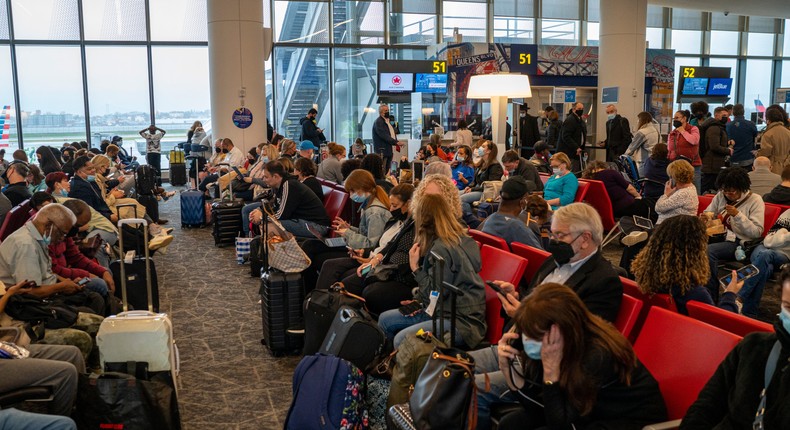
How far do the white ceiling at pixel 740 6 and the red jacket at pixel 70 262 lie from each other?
55.6 ft

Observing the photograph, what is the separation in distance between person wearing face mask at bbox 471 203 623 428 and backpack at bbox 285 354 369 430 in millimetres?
658

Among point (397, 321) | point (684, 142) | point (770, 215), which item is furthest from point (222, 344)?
point (684, 142)

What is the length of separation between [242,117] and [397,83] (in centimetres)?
430

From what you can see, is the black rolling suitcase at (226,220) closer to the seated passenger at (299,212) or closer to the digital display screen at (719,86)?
the seated passenger at (299,212)

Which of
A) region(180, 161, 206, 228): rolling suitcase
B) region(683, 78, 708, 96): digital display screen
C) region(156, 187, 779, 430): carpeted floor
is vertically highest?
region(683, 78, 708, 96): digital display screen

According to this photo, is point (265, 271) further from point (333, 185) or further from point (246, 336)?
point (333, 185)

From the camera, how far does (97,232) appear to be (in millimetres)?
7312

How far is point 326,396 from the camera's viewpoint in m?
3.64

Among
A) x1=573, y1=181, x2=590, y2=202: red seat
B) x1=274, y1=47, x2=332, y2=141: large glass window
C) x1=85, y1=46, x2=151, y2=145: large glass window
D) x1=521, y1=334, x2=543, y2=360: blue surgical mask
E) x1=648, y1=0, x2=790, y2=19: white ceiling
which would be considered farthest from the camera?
x1=274, y1=47, x2=332, y2=141: large glass window

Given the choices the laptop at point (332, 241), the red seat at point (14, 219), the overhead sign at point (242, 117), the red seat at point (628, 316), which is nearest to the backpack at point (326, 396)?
the red seat at point (628, 316)

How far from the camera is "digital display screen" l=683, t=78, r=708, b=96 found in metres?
20.0

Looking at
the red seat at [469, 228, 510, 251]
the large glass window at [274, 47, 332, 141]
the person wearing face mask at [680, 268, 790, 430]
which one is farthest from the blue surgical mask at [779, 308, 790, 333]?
the large glass window at [274, 47, 332, 141]

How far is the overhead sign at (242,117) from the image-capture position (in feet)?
50.9

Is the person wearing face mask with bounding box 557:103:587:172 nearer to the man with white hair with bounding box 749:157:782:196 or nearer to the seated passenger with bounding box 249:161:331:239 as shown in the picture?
the man with white hair with bounding box 749:157:782:196
